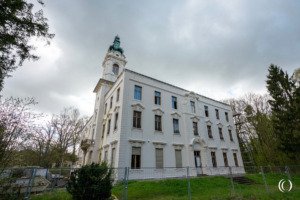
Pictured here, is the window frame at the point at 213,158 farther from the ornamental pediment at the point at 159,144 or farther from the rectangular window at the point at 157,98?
the rectangular window at the point at 157,98

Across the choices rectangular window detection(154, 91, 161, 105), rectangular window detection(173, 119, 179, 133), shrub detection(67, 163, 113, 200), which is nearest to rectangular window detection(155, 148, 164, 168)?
rectangular window detection(173, 119, 179, 133)

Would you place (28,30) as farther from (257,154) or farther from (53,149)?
(257,154)

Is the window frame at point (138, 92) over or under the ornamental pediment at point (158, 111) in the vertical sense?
over

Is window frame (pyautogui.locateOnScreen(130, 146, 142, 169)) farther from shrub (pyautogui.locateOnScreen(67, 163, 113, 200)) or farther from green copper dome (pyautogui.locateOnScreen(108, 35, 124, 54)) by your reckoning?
green copper dome (pyautogui.locateOnScreen(108, 35, 124, 54))

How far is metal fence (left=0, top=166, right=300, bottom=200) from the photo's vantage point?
27.9 feet

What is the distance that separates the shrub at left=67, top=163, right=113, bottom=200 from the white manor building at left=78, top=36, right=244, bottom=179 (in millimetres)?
8710

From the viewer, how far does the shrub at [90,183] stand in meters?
7.91

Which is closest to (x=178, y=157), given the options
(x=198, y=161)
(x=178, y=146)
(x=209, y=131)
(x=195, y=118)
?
(x=178, y=146)

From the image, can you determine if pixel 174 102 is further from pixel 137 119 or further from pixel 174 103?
pixel 137 119

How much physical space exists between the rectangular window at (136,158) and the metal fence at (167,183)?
49 centimetres

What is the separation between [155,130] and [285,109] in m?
19.3

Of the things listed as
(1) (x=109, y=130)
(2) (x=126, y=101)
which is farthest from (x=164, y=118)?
(1) (x=109, y=130)

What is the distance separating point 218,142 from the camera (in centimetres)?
2653

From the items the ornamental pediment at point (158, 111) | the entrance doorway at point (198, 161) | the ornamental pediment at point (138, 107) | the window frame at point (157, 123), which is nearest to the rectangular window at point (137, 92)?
the ornamental pediment at point (138, 107)
